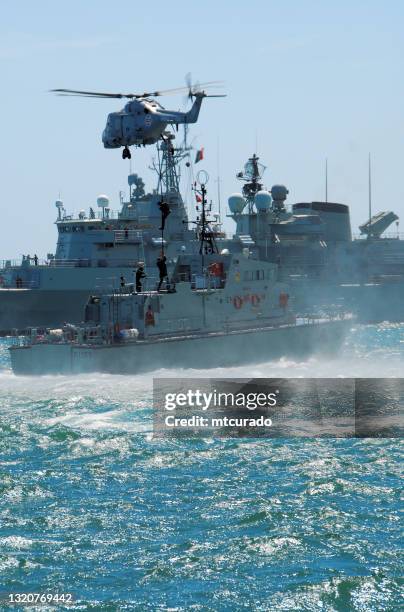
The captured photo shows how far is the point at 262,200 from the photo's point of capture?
7831 centimetres

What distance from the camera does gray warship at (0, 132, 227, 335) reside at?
217ft

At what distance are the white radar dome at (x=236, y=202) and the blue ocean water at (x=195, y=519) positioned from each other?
179 feet

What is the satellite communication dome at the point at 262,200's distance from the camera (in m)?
78.2

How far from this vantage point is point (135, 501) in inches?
694

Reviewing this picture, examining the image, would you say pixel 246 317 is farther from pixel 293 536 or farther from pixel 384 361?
pixel 293 536

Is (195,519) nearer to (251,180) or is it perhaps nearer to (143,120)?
(143,120)

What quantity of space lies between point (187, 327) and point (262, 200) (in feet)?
→ 131

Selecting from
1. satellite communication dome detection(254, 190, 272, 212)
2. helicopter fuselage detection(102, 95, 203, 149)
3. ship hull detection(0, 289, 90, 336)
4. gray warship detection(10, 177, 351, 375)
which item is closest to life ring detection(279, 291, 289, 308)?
gray warship detection(10, 177, 351, 375)

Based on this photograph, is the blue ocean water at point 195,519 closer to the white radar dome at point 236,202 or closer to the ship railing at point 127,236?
the ship railing at point 127,236

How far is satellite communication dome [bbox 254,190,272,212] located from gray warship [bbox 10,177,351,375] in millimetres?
32261

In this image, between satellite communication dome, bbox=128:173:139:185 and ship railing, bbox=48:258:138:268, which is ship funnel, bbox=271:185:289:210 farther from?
ship railing, bbox=48:258:138:268

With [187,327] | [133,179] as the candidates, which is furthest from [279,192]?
[187,327]

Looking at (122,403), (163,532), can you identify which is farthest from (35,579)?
(122,403)

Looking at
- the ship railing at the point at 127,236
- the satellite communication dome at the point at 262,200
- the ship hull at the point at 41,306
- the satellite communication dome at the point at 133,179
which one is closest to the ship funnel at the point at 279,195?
the satellite communication dome at the point at 262,200
